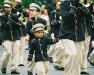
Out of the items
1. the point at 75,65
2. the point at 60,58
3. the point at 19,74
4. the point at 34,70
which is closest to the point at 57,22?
the point at 60,58

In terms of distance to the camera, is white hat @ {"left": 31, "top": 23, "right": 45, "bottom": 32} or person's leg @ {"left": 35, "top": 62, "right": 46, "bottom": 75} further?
white hat @ {"left": 31, "top": 23, "right": 45, "bottom": 32}

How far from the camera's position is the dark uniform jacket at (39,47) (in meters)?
12.0

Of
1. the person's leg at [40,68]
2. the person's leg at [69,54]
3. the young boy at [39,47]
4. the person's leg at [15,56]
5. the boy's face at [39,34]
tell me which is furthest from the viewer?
the person's leg at [15,56]

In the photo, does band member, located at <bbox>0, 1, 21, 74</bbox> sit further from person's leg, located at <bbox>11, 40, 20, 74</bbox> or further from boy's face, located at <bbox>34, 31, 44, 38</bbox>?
boy's face, located at <bbox>34, 31, 44, 38</bbox>

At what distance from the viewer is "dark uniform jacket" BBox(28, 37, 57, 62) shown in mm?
11953

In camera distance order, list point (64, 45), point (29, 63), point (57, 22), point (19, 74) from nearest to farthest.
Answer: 1. point (64, 45)
2. point (29, 63)
3. point (19, 74)
4. point (57, 22)

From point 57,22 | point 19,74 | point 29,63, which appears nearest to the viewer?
point 29,63

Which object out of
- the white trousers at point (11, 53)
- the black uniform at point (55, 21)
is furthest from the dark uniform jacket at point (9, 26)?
the black uniform at point (55, 21)

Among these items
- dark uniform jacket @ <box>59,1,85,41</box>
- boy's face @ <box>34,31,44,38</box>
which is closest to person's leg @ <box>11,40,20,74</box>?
boy's face @ <box>34,31,44,38</box>

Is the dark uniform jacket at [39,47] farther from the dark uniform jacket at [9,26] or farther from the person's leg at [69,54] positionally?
the dark uniform jacket at [9,26]

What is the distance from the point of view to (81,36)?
1191cm

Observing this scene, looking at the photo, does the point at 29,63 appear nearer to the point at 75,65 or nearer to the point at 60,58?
the point at 75,65

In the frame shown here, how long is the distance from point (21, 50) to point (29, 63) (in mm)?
3595

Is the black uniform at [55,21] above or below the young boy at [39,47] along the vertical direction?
above
